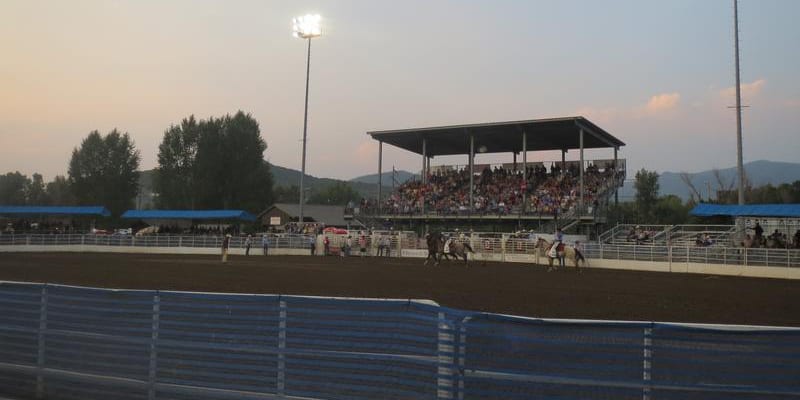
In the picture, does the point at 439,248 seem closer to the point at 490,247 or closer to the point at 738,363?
the point at 490,247

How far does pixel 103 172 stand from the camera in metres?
84.8

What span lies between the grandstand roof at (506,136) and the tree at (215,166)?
90.4ft

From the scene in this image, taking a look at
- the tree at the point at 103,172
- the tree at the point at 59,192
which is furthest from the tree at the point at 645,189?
the tree at the point at 59,192

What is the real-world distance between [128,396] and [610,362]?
4.80 metres

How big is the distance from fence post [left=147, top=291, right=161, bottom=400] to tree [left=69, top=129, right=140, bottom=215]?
84218mm

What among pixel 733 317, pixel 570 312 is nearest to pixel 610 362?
pixel 570 312

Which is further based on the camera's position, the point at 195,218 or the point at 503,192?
the point at 195,218

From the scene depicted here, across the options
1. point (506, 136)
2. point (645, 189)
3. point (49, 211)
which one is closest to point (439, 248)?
point (506, 136)

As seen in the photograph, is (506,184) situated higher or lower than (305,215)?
higher

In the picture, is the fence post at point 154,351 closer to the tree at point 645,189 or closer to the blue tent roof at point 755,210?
the blue tent roof at point 755,210

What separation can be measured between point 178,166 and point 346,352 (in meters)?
81.5

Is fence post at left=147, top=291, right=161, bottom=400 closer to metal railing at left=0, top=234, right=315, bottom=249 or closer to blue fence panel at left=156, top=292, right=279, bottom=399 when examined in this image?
blue fence panel at left=156, top=292, right=279, bottom=399

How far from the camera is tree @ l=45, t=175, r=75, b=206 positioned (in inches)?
4373

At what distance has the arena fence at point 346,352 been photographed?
4.67 m
